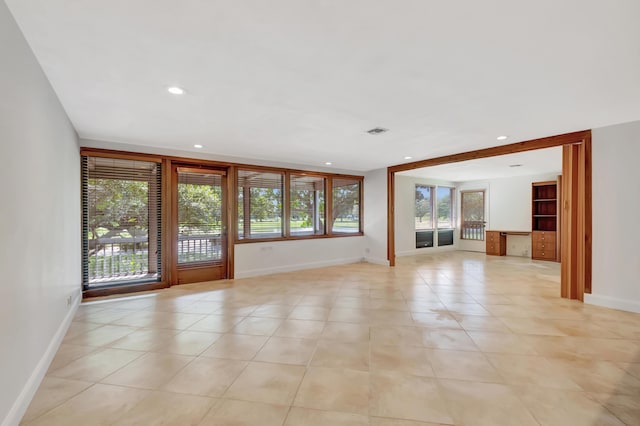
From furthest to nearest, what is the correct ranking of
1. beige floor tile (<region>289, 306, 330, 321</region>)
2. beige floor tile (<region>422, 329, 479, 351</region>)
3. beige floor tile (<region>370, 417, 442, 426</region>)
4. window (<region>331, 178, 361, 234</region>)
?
window (<region>331, 178, 361, 234</region>)
beige floor tile (<region>289, 306, 330, 321</region>)
beige floor tile (<region>422, 329, 479, 351</region>)
beige floor tile (<region>370, 417, 442, 426</region>)

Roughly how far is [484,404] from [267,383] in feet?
5.09

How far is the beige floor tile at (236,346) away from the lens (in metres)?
2.62

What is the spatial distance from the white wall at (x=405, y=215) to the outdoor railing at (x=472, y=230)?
205 centimetres

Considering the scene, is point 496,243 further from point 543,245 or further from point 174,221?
point 174,221

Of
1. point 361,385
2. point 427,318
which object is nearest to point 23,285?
point 361,385

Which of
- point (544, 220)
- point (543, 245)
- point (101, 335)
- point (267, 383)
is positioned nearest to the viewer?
point (267, 383)

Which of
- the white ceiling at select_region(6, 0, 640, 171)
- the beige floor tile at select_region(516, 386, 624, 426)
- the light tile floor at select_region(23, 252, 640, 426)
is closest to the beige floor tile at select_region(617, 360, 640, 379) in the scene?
the light tile floor at select_region(23, 252, 640, 426)

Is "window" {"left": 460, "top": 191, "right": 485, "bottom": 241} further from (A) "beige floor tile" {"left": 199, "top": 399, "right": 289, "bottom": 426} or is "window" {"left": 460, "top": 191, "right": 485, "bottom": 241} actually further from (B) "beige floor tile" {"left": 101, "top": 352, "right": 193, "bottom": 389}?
(B) "beige floor tile" {"left": 101, "top": 352, "right": 193, "bottom": 389}

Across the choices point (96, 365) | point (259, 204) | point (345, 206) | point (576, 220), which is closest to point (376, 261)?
point (345, 206)

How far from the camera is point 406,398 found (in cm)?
200

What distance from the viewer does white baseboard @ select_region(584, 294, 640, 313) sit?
12.1ft

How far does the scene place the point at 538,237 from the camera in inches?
310

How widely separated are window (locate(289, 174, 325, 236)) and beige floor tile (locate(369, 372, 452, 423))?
182 inches

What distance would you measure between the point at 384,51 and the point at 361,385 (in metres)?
2.49
